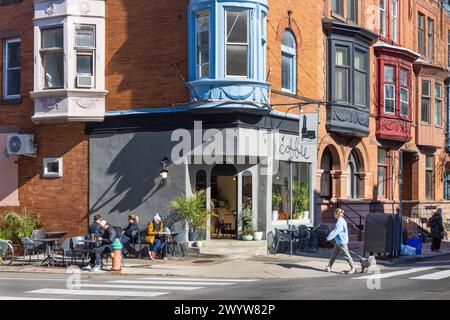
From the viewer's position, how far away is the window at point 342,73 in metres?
26.5

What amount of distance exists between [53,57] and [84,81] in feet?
5.47

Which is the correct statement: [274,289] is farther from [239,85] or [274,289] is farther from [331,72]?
[331,72]

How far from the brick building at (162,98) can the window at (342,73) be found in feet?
0.14

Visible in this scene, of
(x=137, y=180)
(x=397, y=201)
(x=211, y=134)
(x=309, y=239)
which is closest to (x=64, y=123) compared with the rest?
(x=137, y=180)

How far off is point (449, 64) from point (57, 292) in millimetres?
28047

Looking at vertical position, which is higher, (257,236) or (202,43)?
(202,43)

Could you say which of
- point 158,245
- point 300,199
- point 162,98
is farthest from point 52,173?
point 300,199

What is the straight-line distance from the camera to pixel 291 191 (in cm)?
2417

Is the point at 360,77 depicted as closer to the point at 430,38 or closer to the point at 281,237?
the point at 281,237

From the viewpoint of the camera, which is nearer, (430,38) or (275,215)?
(275,215)

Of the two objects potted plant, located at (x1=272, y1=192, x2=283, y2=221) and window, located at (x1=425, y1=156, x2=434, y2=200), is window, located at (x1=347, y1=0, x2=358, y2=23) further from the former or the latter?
window, located at (x1=425, y1=156, x2=434, y2=200)

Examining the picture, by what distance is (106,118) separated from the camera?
22.8m

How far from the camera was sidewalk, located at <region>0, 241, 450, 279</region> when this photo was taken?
17.9m

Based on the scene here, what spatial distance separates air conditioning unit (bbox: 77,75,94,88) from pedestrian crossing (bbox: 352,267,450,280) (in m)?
10.7
